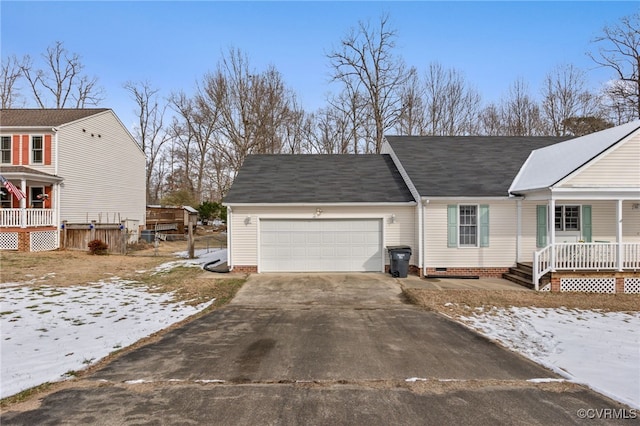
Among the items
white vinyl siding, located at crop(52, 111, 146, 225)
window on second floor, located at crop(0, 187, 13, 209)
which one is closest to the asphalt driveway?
white vinyl siding, located at crop(52, 111, 146, 225)

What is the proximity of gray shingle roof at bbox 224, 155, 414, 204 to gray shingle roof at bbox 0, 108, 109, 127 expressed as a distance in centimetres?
1267

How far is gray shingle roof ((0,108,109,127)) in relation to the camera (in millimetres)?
19120

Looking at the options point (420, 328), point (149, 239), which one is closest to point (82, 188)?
point (149, 239)

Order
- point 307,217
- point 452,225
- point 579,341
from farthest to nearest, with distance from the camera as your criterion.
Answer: point 307,217
point 452,225
point 579,341

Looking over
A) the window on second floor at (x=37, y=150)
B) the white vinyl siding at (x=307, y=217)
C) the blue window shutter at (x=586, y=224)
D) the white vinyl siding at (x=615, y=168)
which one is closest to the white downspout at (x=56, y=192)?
the window on second floor at (x=37, y=150)

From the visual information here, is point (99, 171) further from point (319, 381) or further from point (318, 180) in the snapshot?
point (319, 381)

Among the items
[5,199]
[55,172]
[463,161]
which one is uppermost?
[55,172]

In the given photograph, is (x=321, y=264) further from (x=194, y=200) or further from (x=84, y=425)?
(x=194, y=200)

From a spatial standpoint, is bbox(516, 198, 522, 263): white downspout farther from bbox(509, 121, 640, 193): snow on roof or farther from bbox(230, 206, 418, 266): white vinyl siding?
bbox(230, 206, 418, 266): white vinyl siding

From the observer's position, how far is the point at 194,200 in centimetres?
3781

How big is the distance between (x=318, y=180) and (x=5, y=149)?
59.8 feet

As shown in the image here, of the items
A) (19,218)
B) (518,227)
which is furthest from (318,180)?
(19,218)

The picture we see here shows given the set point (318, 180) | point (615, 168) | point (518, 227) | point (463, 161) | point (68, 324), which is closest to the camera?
point (68, 324)

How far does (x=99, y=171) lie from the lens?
22.0 m
